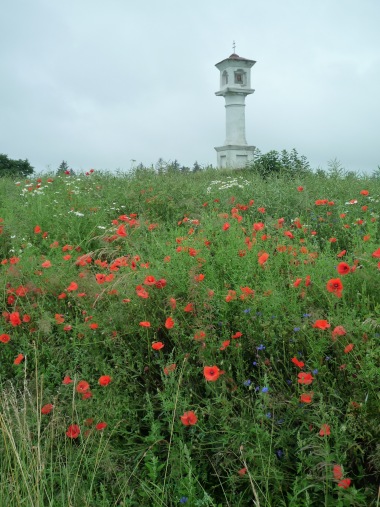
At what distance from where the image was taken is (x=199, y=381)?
113 inches

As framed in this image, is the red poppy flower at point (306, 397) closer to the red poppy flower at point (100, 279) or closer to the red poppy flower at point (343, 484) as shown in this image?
the red poppy flower at point (343, 484)

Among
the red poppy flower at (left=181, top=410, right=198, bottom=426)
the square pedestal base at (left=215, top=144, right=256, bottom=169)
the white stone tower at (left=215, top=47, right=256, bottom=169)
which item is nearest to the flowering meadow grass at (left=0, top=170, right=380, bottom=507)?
the red poppy flower at (left=181, top=410, right=198, bottom=426)

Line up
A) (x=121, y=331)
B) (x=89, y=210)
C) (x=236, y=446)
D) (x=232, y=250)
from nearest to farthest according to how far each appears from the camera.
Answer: (x=236, y=446), (x=121, y=331), (x=232, y=250), (x=89, y=210)

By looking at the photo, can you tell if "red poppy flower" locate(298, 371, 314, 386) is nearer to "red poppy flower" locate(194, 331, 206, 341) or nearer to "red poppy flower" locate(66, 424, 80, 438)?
"red poppy flower" locate(194, 331, 206, 341)

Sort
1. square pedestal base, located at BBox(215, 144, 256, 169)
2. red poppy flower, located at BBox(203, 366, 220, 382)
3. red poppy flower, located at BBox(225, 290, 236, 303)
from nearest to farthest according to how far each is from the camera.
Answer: red poppy flower, located at BBox(203, 366, 220, 382), red poppy flower, located at BBox(225, 290, 236, 303), square pedestal base, located at BBox(215, 144, 256, 169)

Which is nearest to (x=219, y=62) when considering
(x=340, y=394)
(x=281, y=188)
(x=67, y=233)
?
(x=281, y=188)

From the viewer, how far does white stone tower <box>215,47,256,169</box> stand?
68.8 ft

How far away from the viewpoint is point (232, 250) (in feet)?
11.7

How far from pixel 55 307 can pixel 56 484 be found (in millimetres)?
1468

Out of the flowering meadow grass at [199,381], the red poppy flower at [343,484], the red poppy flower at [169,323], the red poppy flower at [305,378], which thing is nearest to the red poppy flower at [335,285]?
the flowering meadow grass at [199,381]

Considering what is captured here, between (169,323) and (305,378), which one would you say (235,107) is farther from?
(305,378)

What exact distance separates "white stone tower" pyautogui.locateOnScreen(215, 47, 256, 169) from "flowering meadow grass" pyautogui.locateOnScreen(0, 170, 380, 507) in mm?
17059

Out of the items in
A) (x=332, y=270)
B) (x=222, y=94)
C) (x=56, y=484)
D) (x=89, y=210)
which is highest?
(x=222, y=94)

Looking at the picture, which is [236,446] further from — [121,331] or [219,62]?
[219,62]
